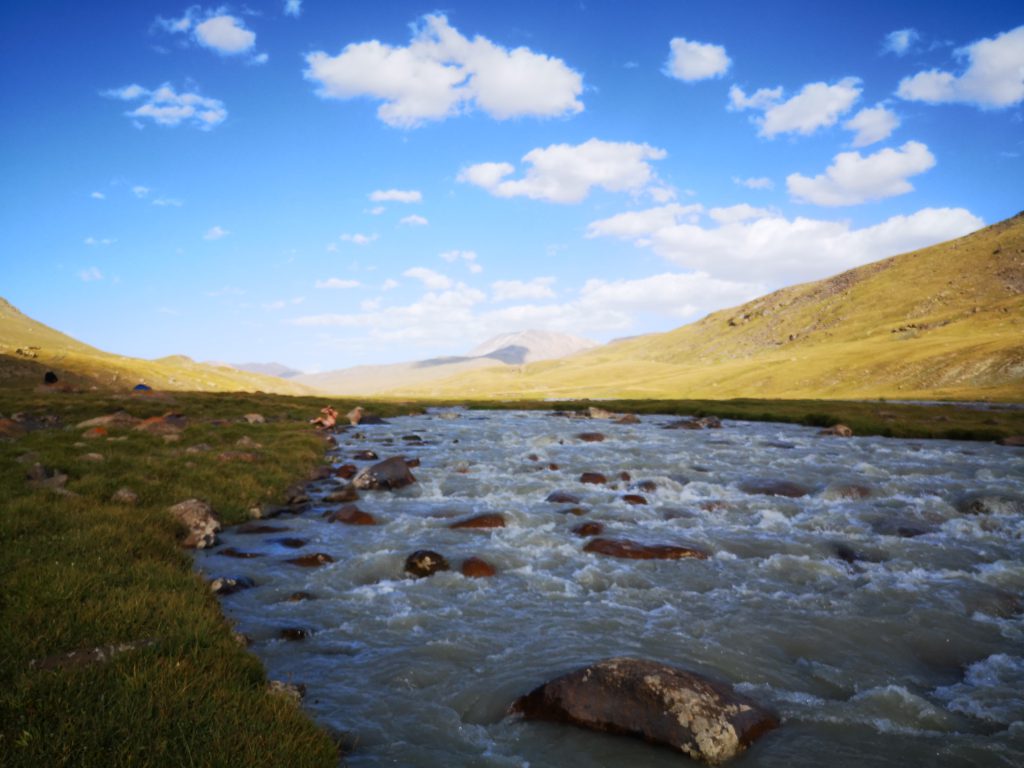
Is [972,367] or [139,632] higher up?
[972,367]

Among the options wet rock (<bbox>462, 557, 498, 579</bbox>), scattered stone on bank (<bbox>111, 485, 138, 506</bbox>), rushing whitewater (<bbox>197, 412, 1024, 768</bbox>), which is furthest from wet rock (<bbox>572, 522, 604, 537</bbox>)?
scattered stone on bank (<bbox>111, 485, 138, 506</bbox>)

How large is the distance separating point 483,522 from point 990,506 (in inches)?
662

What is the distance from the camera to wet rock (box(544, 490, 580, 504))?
20.2 meters

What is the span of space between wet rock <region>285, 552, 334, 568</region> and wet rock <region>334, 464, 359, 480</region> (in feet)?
35.3

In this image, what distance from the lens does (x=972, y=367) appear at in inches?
3034

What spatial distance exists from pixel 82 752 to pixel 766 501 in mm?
20149

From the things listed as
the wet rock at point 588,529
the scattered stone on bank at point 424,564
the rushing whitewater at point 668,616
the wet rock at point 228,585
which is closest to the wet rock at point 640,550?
the rushing whitewater at point 668,616

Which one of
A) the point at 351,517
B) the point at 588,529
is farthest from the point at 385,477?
the point at 588,529

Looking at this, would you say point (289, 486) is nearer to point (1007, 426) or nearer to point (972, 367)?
point (1007, 426)

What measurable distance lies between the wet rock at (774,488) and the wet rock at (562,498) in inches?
275

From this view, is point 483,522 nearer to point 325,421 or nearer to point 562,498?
point 562,498

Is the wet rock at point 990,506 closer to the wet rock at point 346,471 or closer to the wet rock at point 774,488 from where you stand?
the wet rock at point 774,488

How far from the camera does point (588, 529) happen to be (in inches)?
645

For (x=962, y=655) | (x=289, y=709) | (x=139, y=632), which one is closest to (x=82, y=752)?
(x=289, y=709)
